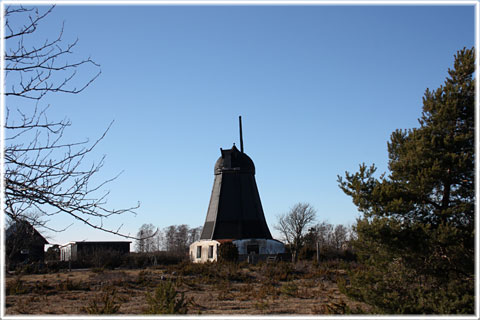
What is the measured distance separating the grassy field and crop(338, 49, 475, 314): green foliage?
4.08 ft

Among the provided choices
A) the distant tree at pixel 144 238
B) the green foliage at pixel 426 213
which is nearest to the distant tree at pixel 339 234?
the distant tree at pixel 144 238

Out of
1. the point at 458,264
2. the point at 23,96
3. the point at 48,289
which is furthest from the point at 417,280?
the point at 48,289

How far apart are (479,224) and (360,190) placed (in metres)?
2.63

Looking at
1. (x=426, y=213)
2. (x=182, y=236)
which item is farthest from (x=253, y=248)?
(x=182, y=236)

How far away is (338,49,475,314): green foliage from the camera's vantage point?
10.2 meters

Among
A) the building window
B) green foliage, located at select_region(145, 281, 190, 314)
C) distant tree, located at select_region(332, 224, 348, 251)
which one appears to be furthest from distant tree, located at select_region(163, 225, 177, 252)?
green foliage, located at select_region(145, 281, 190, 314)

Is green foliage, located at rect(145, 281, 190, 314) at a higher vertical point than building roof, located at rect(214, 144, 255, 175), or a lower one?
Result: lower

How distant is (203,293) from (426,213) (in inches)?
415

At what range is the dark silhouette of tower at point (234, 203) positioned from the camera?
40719 mm

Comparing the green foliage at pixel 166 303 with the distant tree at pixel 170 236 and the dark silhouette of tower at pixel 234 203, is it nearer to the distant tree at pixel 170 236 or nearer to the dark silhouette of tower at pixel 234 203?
the dark silhouette of tower at pixel 234 203

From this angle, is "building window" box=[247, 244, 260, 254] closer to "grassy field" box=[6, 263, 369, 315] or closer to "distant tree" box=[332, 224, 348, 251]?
"grassy field" box=[6, 263, 369, 315]

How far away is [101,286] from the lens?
2031 cm

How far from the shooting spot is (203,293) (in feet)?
62.2

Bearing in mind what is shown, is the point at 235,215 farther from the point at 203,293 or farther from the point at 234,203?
the point at 203,293
